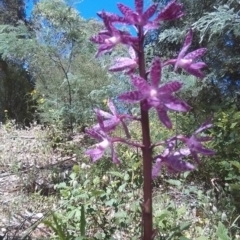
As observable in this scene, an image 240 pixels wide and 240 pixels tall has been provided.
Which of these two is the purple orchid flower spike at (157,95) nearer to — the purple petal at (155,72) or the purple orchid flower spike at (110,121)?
the purple petal at (155,72)

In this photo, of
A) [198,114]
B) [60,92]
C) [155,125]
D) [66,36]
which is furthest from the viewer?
[60,92]

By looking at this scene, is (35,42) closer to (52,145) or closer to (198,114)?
(52,145)

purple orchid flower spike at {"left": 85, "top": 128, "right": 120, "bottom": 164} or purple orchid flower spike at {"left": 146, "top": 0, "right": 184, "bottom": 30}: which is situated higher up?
purple orchid flower spike at {"left": 146, "top": 0, "right": 184, "bottom": 30}

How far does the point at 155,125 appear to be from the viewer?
15.3 feet

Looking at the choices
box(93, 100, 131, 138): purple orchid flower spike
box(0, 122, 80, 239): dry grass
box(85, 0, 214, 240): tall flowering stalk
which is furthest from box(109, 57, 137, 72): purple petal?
box(0, 122, 80, 239): dry grass

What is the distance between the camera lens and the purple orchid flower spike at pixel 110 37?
3.30ft

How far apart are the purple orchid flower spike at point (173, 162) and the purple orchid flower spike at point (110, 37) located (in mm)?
258

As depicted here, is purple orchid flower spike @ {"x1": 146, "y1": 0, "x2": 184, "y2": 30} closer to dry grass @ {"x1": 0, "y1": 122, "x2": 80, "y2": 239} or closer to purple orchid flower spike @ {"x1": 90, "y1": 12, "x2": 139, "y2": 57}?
purple orchid flower spike @ {"x1": 90, "y1": 12, "x2": 139, "y2": 57}

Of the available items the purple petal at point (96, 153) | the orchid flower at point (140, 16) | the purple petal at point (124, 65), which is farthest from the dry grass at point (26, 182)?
the orchid flower at point (140, 16)

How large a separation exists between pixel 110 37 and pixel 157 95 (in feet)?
0.63

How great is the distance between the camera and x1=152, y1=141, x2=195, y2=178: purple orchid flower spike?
100 cm

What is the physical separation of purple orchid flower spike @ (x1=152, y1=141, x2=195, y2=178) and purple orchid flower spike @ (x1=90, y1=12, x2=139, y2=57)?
0.85 feet

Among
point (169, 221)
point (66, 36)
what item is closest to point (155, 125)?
point (169, 221)

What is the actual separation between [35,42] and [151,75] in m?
6.80
